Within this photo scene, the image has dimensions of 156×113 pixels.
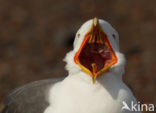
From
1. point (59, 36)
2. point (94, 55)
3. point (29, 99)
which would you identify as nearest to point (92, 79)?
point (94, 55)

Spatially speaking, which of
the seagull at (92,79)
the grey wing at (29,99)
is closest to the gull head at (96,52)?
the seagull at (92,79)

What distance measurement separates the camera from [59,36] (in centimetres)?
1145

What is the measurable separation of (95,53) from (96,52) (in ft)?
0.04

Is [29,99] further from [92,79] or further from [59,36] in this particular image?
[59,36]

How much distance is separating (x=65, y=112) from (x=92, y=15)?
827 cm

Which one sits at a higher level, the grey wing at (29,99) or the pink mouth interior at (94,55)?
the pink mouth interior at (94,55)

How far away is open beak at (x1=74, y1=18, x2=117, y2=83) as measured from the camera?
4.52 metres

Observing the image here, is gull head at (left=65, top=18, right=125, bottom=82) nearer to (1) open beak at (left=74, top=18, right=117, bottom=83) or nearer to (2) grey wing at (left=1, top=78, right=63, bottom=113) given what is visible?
(1) open beak at (left=74, top=18, right=117, bottom=83)

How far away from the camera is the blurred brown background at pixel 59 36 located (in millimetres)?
9516

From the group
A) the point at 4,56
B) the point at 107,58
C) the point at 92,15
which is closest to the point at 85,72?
the point at 107,58

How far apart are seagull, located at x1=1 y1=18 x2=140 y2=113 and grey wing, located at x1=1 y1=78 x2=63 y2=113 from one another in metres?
0.01

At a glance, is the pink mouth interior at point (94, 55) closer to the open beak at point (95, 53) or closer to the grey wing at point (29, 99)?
the open beak at point (95, 53)

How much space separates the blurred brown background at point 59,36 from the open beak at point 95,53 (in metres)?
3.67

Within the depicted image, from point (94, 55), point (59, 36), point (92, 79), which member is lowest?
point (59, 36)
